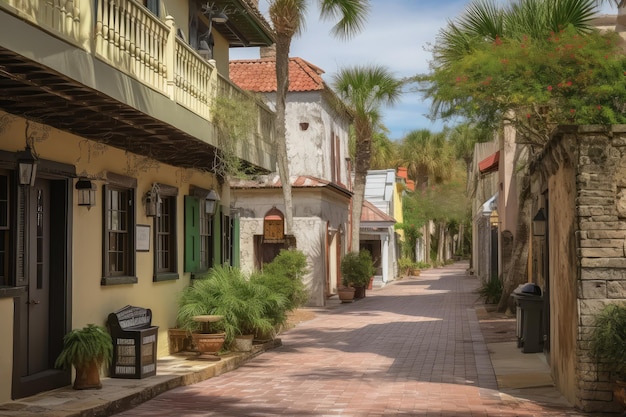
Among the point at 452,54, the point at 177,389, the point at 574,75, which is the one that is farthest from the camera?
the point at 452,54

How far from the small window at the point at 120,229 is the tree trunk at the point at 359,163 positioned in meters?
20.5

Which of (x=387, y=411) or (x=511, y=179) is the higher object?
(x=511, y=179)

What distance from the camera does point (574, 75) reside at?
642 inches

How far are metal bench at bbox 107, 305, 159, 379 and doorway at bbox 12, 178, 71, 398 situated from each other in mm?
931

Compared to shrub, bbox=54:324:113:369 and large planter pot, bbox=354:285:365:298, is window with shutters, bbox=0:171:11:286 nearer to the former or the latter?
shrub, bbox=54:324:113:369

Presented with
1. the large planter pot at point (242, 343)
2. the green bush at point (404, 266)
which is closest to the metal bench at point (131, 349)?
the large planter pot at point (242, 343)

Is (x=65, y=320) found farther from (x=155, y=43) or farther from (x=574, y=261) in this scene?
(x=574, y=261)

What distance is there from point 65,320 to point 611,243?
21.0ft

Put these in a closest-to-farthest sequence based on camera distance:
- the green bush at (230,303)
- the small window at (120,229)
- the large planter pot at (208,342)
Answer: the small window at (120,229)
the large planter pot at (208,342)
the green bush at (230,303)

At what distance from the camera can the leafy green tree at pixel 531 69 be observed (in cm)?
1602

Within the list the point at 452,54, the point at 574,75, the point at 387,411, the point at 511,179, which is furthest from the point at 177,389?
the point at 511,179

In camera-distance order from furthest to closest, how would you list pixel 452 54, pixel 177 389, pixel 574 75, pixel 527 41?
pixel 452 54, pixel 527 41, pixel 574 75, pixel 177 389

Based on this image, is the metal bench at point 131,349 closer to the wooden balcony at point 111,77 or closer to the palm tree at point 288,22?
the wooden balcony at point 111,77

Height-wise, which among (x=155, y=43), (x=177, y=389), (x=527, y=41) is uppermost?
(x=527, y=41)
